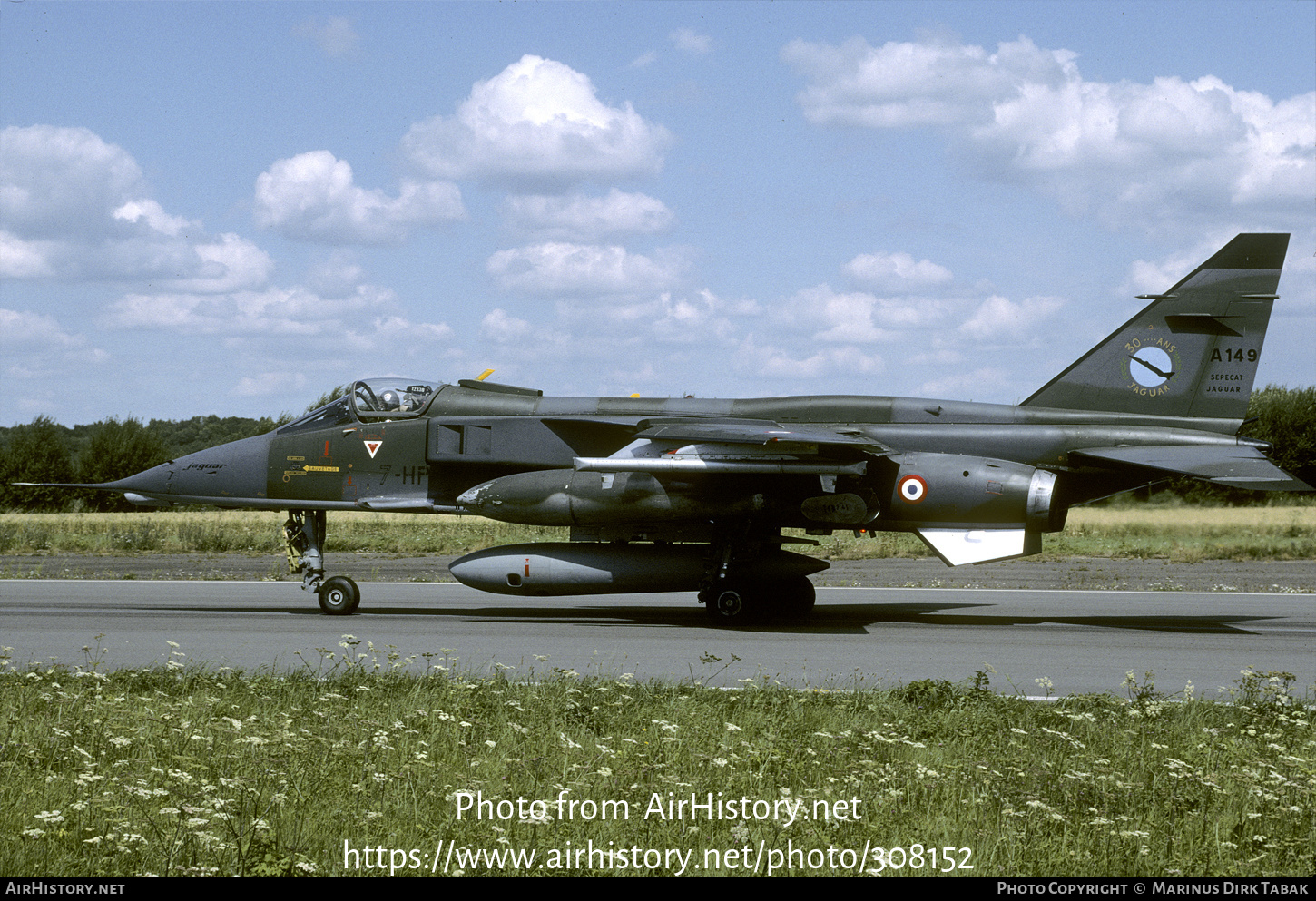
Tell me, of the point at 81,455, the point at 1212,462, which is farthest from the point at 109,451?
the point at 1212,462

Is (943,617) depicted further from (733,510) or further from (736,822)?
(736,822)

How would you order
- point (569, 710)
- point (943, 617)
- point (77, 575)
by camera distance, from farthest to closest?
point (77, 575), point (943, 617), point (569, 710)

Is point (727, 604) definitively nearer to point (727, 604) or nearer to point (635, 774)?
point (727, 604)

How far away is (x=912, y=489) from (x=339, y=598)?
27.1ft

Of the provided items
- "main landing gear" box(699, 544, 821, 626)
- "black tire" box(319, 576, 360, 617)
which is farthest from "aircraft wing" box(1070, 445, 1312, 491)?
"black tire" box(319, 576, 360, 617)

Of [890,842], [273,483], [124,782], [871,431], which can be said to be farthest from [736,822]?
[273,483]

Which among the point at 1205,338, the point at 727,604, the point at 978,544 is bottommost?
the point at 727,604

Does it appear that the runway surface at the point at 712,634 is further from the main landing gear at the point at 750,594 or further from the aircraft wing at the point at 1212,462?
the aircraft wing at the point at 1212,462

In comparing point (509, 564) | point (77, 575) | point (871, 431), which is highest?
point (871, 431)

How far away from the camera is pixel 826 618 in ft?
51.9

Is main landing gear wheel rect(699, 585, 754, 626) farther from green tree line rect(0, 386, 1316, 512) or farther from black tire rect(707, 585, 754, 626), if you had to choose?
green tree line rect(0, 386, 1316, 512)

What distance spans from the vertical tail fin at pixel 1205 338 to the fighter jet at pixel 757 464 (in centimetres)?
2

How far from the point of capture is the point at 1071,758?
6906 mm

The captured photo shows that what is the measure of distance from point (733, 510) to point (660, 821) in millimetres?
9121
